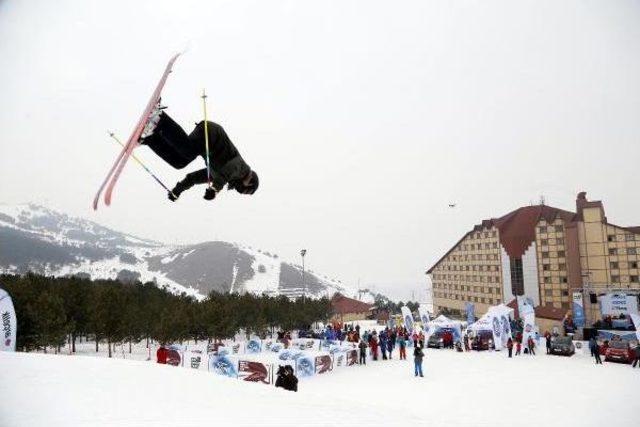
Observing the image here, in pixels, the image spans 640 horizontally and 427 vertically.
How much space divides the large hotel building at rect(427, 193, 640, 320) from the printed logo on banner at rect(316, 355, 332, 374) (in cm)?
2919

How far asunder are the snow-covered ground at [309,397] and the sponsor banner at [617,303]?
44.6 ft

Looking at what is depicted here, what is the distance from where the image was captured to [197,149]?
4.99m

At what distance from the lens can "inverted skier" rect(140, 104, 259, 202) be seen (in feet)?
15.5

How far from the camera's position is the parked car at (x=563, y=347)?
72.2 feet

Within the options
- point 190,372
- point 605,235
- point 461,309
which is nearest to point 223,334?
point 190,372

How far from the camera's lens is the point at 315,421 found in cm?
725

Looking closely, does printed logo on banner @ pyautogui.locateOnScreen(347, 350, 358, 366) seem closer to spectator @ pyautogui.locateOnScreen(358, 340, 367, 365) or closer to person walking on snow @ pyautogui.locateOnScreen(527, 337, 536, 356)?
spectator @ pyautogui.locateOnScreen(358, 340, 367, 365)

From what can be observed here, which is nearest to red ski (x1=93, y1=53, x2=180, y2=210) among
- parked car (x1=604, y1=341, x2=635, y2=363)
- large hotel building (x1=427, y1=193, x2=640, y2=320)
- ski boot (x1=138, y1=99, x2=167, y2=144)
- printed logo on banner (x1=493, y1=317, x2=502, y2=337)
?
ski boot (x1=138, y1=99, x2=167, y2=144)

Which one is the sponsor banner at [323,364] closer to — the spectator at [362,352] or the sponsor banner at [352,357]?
the sponsor banner at [352,357]

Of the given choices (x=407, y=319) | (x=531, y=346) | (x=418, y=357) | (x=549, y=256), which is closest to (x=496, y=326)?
(x=531, y=346)

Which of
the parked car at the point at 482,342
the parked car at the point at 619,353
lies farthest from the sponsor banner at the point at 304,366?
the parked car at the point at 619,353

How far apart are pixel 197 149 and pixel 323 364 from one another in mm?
15214

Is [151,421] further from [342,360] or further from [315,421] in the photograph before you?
[342,360]

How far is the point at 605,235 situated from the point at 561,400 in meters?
46.3
